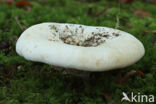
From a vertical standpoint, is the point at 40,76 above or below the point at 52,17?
below

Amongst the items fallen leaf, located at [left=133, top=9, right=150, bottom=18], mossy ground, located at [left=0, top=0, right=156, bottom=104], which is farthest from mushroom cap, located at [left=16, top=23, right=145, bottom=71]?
fallen leaf, located at [left=133, top=9, right=150, bottom=18]

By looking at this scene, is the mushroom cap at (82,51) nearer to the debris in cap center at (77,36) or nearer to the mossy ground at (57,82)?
the debris in cap center at (77,36)

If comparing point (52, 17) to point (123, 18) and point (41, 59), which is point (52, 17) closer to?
point (123, 18)

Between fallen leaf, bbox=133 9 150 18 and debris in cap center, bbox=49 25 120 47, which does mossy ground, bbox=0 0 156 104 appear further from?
fallen leaf, bbox=133 9 150 18

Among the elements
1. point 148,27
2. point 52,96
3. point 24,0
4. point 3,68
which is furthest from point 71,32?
point 24,0

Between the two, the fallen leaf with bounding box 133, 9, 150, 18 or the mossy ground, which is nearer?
the mossy ground

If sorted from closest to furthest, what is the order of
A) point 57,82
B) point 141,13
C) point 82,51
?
point 82,51
point 57,82
point 141,13

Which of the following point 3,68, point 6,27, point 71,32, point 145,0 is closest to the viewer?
point 71,32

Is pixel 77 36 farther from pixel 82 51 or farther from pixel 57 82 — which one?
pixel 82 51

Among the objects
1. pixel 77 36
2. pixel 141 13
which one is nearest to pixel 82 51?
pixel 77 36
